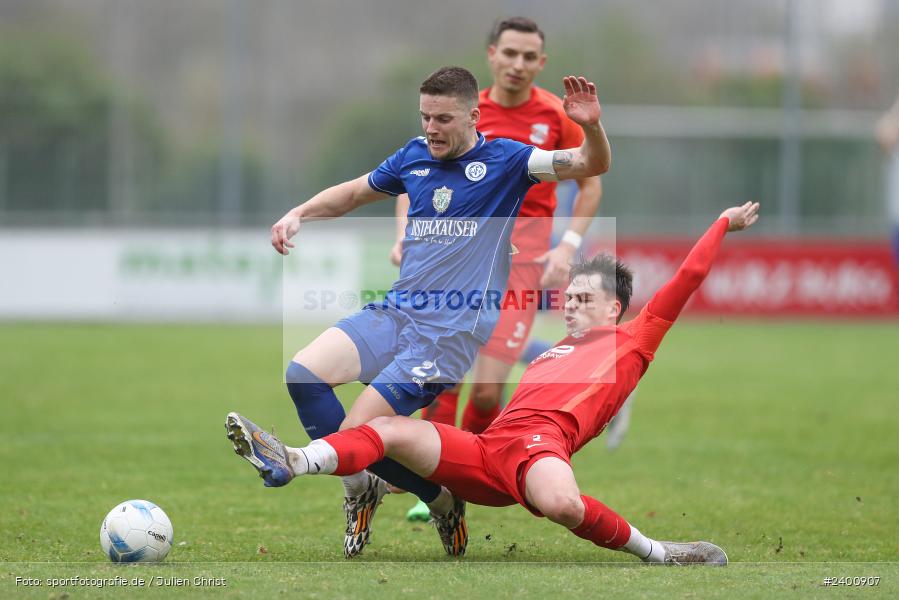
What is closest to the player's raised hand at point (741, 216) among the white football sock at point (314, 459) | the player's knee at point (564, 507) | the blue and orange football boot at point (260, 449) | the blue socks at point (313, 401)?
the player's knee at point (564, 507)

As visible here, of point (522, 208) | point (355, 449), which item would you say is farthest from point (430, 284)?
point (522, 208)

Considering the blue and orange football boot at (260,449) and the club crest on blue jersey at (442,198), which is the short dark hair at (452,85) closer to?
the club crest on blue jersey at (442,198)

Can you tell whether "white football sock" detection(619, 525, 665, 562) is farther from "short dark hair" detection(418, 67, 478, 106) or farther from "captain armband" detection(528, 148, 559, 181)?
"short dark hair" detection(418, 67, 478, 106)

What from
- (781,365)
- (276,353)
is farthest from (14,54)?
(781,365)

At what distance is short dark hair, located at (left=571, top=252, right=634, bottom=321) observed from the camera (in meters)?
5.99

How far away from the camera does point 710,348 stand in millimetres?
18000

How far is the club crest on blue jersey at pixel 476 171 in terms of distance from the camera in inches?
236

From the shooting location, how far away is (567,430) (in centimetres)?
571

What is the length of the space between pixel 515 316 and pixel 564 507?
2.13 metres

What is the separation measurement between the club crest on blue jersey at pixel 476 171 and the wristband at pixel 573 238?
146 cm

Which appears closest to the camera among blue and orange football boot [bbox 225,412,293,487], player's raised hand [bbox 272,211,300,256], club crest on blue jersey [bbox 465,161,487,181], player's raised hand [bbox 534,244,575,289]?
blue and orange football boot [bbox 225,412,293,487]

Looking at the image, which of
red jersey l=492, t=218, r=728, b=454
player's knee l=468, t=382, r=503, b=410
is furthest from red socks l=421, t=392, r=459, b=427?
red jersey l=492, t=218, r=728, b=454

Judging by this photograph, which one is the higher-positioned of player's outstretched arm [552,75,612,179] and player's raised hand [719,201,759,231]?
player's outstretched arm [552,75,612,179]

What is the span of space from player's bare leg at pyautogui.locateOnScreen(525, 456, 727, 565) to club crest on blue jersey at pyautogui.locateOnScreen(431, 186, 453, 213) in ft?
4.46
